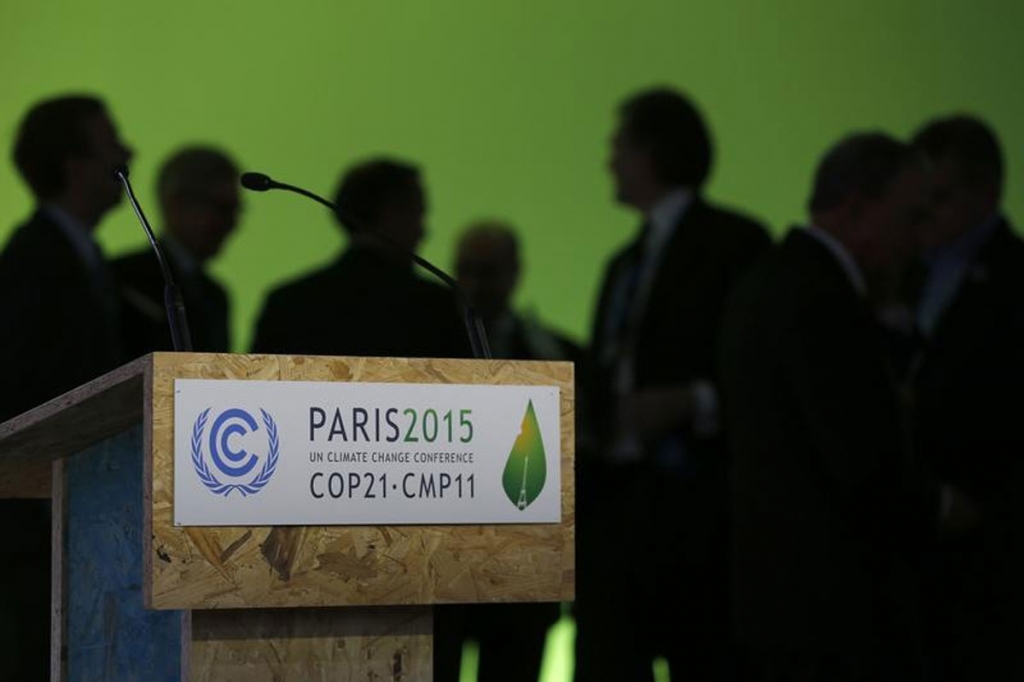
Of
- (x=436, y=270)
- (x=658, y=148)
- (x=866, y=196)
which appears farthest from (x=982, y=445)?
(x=436, y=270)

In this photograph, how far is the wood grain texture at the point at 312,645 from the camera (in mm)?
2182

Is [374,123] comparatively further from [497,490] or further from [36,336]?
[497,490]

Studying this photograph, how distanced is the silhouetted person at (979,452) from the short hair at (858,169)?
2.31 feet

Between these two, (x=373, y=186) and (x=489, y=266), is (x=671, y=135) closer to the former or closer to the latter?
(x=373, y=186)

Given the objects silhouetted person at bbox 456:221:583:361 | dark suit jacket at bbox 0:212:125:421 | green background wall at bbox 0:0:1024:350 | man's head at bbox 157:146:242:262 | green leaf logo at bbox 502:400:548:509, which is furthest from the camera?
green background wall at bbox 0:0:1024:350

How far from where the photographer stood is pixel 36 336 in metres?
3.96

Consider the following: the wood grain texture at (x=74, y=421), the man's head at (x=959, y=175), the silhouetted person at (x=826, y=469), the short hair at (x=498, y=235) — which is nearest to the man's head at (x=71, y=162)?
the short hair at (x=498, y=235)

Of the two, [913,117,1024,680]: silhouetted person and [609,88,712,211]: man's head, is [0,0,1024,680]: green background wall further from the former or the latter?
[913,117,1024,680]: silhouetted person

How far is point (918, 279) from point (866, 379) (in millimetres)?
1851

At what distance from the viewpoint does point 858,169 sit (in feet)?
11.9

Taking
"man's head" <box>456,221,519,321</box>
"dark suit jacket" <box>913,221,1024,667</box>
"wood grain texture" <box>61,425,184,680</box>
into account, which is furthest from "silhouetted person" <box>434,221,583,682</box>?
"wood grain texture" <box>61,425,184,680</box>

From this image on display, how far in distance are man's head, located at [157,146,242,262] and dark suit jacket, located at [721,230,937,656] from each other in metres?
1.78

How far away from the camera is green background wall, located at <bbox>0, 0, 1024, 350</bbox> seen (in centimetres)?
578

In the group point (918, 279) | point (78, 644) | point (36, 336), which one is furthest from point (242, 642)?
point (918, 279)
